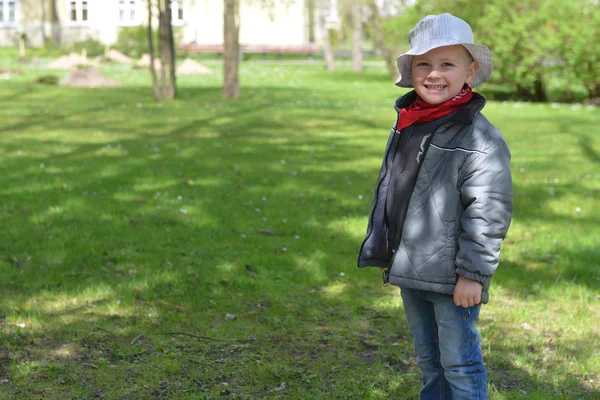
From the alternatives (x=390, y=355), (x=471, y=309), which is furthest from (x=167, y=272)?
(x=471, y=309)

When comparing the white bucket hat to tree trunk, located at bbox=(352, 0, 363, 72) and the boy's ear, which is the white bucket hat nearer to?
the boy's ear

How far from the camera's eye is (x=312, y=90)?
2392cm

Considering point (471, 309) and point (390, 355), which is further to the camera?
point (390, 355)

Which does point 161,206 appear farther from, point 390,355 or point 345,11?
point 345,11

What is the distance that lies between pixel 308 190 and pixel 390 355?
457 cm

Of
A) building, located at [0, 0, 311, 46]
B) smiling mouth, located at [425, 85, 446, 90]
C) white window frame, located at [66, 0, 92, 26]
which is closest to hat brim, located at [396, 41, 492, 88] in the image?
smiling mouth, located at [425, 85, 446, 90]

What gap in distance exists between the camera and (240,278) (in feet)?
19.4

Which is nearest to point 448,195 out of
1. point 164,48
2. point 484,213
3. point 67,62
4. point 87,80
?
point 484,213

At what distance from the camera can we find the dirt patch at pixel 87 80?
23.9 m

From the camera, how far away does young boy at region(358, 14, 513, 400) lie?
2961 mm

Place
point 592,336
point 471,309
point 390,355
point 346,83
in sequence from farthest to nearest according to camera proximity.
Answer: point 346,83
point 592,336
point 390,355
point 471,309

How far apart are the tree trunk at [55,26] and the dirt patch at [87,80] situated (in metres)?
31.1

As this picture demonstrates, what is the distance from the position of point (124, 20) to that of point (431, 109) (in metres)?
51.9

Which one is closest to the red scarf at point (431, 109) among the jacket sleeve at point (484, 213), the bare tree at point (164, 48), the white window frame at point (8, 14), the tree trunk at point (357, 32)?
the jacket sleeve at point (484, 213)
